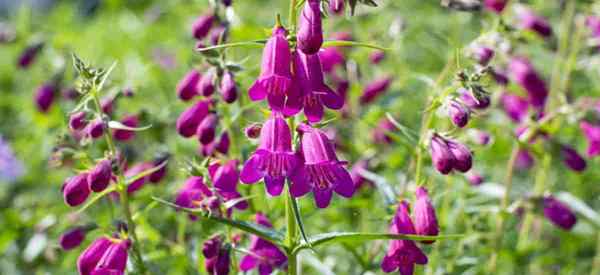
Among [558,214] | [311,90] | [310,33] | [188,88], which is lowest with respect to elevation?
[558,214]

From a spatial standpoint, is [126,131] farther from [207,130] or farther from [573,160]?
[573,160]

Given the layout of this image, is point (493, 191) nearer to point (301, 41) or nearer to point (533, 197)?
point (533, 197)

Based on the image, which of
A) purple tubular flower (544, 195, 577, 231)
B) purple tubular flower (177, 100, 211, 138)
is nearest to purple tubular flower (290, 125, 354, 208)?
purple tubular flower (177, 100, 211, 138)

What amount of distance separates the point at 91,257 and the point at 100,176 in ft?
1.03

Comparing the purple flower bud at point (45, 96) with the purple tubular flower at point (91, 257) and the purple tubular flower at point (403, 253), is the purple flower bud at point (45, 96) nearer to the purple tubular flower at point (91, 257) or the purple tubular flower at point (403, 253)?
the purple tubular flower at point (91, 257)

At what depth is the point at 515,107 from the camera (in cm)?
468

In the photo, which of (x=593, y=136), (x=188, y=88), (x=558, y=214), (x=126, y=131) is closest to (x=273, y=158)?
(x=188, y=88)

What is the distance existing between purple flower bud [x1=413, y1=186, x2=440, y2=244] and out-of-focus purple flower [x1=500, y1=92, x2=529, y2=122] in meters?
1.92

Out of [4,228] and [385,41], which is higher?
[385,41]

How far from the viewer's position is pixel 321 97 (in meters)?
2.50

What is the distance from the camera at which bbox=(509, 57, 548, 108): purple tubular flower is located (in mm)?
4617

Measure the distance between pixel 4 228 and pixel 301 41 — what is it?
3133 millimetres

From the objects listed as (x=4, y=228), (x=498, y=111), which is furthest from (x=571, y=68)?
(x=4, y=228)

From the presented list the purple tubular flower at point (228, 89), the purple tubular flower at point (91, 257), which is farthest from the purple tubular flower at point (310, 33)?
the purple tubular flower at point (91, 257)
